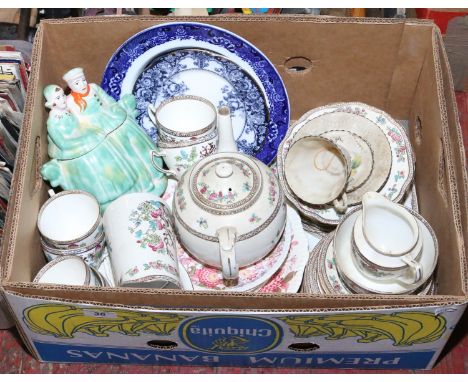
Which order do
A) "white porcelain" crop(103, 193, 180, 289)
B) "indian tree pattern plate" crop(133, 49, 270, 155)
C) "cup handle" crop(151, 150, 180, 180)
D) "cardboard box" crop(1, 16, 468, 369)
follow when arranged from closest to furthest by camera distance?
"cardboard box" crop(1, 16, 468, 369)
"white porcelain" crop(103, 193, 180, 289)
"cup handle" crop(151, 150, 180, 180)
"indian tree pattern plate" crop(133, 49, 270, 155)

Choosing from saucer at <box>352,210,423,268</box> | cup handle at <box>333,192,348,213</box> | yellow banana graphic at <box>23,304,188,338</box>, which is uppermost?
cup handle at <box>333,192,348,213</box>

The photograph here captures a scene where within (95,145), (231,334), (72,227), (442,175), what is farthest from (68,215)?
(442,175)

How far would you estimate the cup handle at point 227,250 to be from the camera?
931 mm

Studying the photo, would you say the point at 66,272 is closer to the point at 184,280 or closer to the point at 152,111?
the point at 184,280

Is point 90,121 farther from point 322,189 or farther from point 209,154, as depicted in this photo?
point 322,189

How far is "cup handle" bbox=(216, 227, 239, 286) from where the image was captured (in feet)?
3.05

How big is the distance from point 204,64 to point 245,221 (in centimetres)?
36

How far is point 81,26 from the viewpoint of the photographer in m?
1.19

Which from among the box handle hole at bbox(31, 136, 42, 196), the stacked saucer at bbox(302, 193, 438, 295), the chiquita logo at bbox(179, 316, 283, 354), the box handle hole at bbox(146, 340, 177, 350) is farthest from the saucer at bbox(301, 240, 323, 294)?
the box handle hole at bbox(31, 136, 42, 196)

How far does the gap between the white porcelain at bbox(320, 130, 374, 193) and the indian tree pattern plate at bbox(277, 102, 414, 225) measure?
0.8 inches

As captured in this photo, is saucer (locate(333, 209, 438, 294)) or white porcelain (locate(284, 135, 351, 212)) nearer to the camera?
saucer (locate(333, 209, 438, 294))

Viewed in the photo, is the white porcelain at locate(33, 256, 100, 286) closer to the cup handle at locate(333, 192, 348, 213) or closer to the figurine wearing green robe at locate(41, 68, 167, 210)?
the figurine wearing green robe at locate(41, 68, 167, 210)

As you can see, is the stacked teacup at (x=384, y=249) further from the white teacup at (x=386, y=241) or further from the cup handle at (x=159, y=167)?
the cup handle at (x=159, y=167)

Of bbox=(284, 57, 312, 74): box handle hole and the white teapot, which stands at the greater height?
bbox=(284, 57, 312, 74): box handle hole
